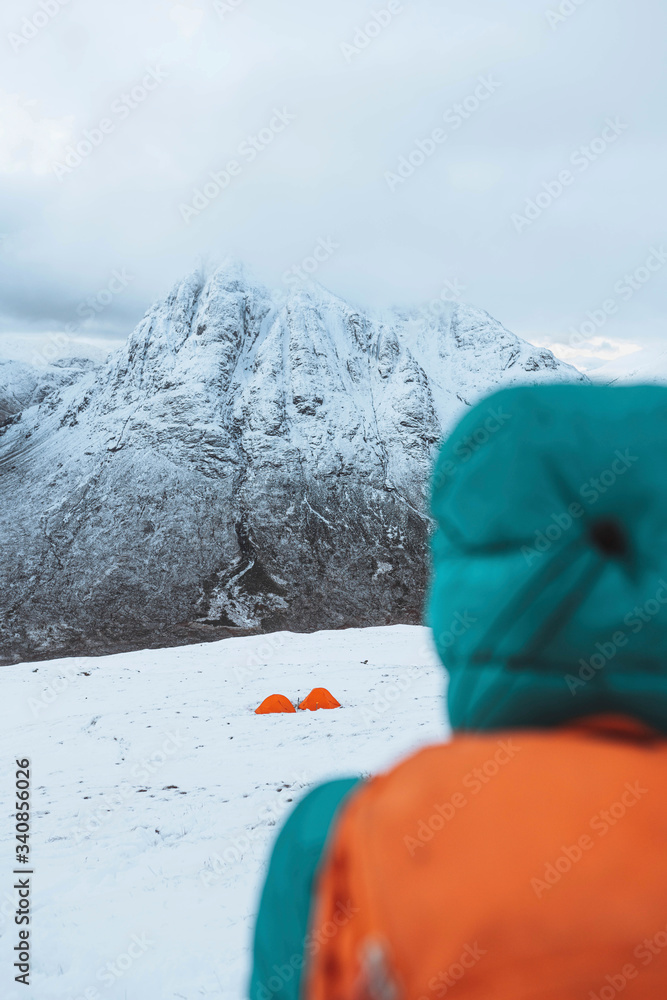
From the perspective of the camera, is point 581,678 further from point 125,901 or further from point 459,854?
point 125,901

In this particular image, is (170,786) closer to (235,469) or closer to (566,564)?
(566,564)

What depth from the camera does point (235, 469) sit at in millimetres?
77312

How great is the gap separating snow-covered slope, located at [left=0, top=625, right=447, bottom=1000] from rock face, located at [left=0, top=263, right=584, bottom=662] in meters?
44.7

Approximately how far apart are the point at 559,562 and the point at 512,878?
513mm

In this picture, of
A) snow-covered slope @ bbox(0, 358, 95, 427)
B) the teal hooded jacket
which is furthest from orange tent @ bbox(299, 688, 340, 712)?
snow-covered slope @ bbox(0, 358, 95, 427)

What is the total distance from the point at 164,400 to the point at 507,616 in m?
84.4

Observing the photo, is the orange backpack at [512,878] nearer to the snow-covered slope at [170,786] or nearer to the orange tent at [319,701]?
the snow-covered slope at [170,786]

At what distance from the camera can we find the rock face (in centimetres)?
6494

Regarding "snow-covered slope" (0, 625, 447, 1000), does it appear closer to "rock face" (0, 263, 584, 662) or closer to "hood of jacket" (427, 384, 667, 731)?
"hood of jacket" (427, 384, 667, 731)

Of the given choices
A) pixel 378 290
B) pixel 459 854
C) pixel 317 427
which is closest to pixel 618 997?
pixel 459 854

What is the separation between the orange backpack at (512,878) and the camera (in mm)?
849

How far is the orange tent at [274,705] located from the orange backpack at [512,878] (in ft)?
35.7

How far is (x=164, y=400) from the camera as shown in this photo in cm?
8106

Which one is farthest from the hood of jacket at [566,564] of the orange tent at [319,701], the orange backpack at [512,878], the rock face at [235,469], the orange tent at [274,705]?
the rock face at [235,469]
